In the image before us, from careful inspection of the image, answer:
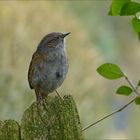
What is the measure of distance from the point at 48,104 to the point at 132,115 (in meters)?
16.1

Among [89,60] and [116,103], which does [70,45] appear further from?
[116,103]

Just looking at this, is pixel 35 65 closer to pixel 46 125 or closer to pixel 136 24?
pixel 46 125

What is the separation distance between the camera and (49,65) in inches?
175

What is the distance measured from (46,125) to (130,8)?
0.62 meters

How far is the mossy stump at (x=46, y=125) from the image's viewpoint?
299cm

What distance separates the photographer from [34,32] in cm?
1634

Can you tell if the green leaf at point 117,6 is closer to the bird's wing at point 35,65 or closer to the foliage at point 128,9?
the foliage at point 128,9

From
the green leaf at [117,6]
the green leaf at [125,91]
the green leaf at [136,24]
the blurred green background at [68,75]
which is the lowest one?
the green leaf at [125,91]

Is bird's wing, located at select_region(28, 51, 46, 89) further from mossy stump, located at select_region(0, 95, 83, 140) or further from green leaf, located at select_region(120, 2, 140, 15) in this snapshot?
green leaf, located at select_region(120, 2, 140, 15)

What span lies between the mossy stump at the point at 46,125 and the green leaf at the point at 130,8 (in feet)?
1.83

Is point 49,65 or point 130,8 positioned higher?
point 49,65

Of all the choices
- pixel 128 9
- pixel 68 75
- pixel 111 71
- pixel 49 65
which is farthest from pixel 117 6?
pixel 68 75

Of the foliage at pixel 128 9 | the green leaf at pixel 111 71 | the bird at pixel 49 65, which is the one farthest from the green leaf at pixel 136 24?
the bird at pixel 49 65

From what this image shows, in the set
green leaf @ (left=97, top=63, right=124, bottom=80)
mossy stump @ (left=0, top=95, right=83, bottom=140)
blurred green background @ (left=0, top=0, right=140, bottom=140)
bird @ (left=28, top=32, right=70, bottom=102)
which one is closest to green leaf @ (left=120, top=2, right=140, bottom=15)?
green leaf @ (left=97, top=63, right=124, bottom=80)
